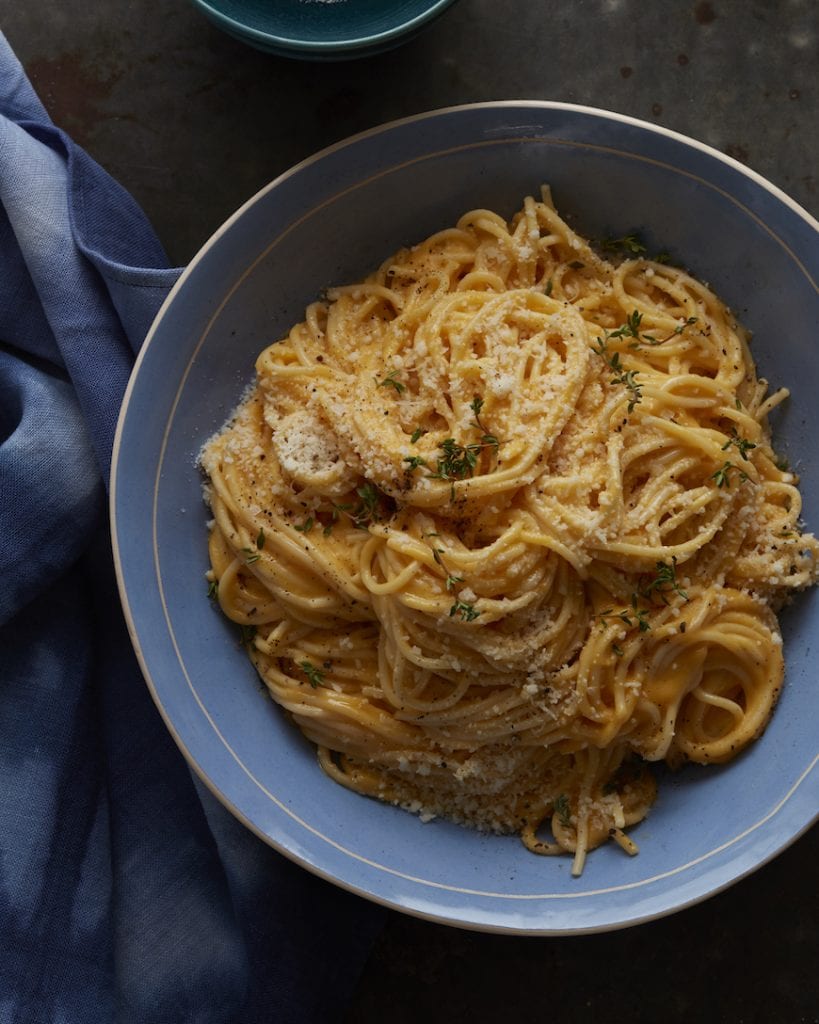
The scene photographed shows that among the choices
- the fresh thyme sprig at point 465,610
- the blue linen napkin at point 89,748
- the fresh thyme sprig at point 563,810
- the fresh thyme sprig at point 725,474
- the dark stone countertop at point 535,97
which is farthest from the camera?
the dark stone countertop at point 535,97

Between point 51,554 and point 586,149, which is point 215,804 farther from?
point 586,149

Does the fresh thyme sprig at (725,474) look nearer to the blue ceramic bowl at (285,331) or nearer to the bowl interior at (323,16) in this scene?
the blue ceramic bowl at (285,331)

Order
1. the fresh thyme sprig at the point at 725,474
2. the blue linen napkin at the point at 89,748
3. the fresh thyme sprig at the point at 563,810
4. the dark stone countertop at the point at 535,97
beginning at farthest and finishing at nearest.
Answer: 1. the dark stone countertop at the point at 535,97
2. the blue linen napkin at the point at 89,748
3. the fresh thyme sprig at the point at 563,810
4. the fresh thyme sprig at the point at 725,474

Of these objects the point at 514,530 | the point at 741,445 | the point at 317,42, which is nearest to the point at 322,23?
the point at 317,42

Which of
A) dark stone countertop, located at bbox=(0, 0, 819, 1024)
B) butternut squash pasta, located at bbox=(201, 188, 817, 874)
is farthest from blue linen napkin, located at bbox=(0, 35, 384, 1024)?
butternut squash pasta, located at bbox=(201, 188, 817, 874)

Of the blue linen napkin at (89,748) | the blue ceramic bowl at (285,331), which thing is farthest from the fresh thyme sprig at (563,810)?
the blue linen napkin at (89,748)

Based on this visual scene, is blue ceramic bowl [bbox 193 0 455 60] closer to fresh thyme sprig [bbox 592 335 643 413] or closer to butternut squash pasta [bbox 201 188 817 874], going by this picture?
butternut squash pasta [bbox 201 188 817 874]

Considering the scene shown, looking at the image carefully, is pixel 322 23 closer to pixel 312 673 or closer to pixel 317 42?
pixel 317 42
